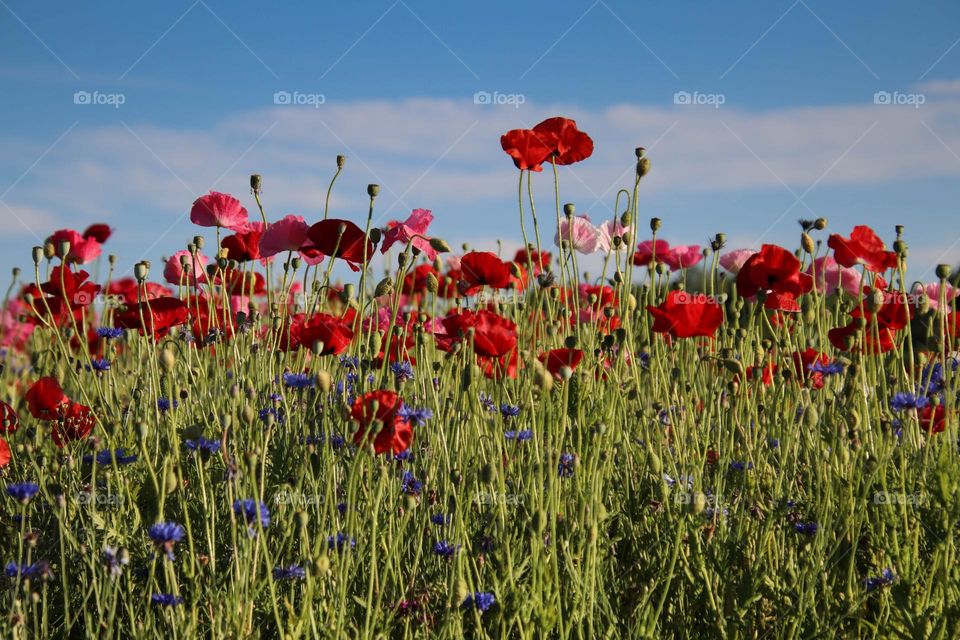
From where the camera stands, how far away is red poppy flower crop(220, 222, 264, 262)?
2912 millimetres

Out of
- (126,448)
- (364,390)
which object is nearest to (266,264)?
(126,448)

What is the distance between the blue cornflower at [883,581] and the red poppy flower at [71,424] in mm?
2096

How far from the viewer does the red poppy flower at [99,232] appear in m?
3.64

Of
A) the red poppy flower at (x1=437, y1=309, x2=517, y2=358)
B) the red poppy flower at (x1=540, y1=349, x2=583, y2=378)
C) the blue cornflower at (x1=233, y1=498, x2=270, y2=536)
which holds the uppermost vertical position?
the red poppy flower at (x1=437, y1=309, x2=517, y2=358)

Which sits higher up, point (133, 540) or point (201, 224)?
point (201, 224)

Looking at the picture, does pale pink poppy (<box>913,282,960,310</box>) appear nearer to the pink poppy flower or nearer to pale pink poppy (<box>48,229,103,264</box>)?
the pink poppy flower

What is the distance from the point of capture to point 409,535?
218 centimetres

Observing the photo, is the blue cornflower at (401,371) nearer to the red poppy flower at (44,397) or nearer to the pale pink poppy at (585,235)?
the pale pink poppy at (585,235)

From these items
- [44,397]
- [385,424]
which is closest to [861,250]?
[385,424]

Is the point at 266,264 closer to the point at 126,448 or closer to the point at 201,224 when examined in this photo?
the point at 201,224

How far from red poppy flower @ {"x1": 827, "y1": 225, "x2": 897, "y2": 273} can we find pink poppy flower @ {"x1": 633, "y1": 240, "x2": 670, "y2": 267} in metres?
0.89

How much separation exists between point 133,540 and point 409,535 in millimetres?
668

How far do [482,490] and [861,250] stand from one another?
1.37 meters

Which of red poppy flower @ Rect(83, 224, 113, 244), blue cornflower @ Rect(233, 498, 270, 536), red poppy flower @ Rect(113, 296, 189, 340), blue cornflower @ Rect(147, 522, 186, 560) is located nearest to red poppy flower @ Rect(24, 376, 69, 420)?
red poppy flower @ Rect(113, 296, 189, 340)
